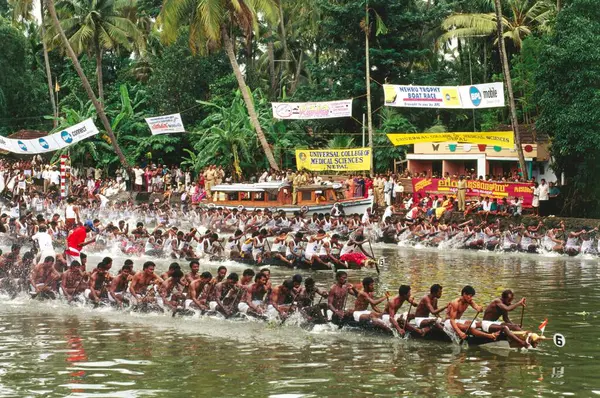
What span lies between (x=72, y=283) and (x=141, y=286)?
1856mm

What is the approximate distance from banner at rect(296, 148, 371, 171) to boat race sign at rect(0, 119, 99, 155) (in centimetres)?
953

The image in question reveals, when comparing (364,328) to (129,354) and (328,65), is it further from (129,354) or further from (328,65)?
(328,65)

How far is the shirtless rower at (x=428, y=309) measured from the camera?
16.7 m

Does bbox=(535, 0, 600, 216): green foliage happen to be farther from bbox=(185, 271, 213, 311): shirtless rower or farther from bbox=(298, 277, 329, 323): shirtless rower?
bbox=(185, 271, 213, 311): shirtless rower

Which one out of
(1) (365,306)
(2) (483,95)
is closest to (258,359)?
(1) (365,306)

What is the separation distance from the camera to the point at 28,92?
61.8 m

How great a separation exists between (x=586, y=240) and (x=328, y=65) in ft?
77.5

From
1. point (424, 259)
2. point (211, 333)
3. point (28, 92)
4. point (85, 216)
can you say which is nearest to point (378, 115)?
point (85, 216)

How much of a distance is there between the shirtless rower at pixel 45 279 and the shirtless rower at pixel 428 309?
28.6 feet

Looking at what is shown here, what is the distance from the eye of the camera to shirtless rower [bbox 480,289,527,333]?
631 inches

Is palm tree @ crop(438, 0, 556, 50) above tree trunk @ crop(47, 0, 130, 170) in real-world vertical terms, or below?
above

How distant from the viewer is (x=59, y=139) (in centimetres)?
4284

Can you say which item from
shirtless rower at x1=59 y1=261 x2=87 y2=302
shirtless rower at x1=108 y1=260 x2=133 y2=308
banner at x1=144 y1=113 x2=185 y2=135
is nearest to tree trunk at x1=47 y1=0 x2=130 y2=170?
banner at x1=144 y1=113 x2=185 y2=135

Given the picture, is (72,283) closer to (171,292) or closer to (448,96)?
(171,292)
